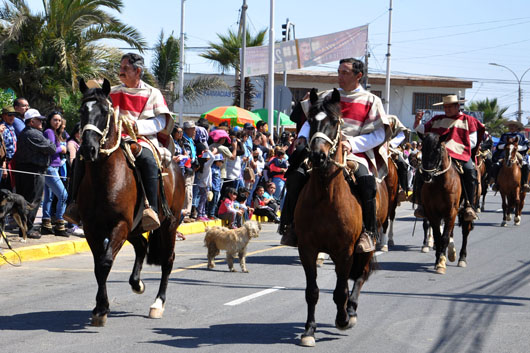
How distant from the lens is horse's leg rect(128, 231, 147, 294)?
29.1 feet

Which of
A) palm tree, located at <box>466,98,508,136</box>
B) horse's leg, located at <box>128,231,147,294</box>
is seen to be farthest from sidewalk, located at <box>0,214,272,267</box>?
palm tree, located at <box>466,98,508,136</box>

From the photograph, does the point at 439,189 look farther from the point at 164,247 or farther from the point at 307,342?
the point at 307,342

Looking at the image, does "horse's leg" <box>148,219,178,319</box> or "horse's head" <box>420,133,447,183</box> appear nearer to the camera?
"horse's leg" <box>148,219,178,319</box>

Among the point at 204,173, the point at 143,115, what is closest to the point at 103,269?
the point at 143,115

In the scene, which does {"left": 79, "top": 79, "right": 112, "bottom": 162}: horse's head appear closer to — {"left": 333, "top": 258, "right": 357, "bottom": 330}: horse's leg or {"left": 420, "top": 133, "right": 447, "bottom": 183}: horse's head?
{"left": 333, "top": 258, "right": 357, "bottom": 330}: horse's leg

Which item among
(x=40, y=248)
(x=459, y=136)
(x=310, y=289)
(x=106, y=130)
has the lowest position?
(x=40, y=248)

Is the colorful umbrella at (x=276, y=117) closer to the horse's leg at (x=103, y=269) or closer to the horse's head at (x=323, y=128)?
the horse's leg at (x=103, y=269)

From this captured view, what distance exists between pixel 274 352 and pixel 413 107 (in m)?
62.6

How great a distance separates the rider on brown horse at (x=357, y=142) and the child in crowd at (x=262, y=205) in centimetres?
1181

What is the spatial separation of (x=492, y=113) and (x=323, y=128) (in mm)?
72144

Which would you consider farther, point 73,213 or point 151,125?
point 151,125

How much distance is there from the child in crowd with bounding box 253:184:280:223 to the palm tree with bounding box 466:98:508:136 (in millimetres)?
59034

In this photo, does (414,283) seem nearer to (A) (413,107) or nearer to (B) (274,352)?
(B) (274,352)

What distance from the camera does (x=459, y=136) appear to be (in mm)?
13633
